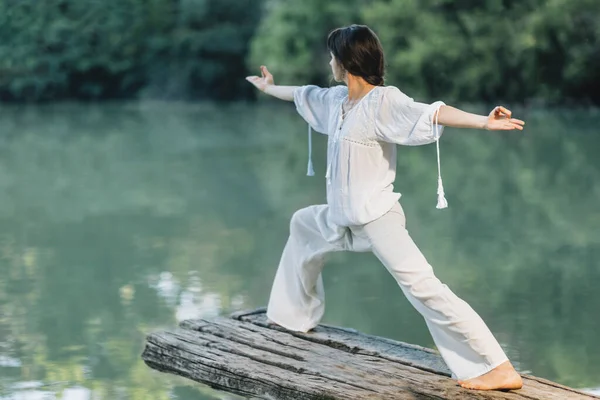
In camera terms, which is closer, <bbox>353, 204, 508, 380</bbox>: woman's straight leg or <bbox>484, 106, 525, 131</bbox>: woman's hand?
<bbox>484, 106, 525, 131</bbox>: woman's hand

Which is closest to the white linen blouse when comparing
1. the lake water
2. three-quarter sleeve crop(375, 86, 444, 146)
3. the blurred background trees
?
three-quarter sleeve crop(375, 86, 444, 146)

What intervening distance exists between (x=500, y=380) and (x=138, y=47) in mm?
26603

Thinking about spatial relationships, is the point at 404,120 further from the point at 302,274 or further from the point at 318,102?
the point at 302,274

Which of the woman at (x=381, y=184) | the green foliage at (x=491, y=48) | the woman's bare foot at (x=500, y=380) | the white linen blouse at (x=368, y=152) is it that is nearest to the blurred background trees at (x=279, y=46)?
the green foliage at (x=491, y=48)

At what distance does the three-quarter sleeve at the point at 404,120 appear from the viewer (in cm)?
332

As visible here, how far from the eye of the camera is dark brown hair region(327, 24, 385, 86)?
11.5ft

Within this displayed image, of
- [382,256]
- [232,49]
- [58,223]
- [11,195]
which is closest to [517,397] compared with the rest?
[382,256]

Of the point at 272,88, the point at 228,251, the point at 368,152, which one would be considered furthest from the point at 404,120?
the point at 228,251

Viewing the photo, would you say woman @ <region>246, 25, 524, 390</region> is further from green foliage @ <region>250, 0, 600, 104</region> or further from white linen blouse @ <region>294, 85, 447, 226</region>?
green foliage @ <region>250, 0, 600, 104</region>

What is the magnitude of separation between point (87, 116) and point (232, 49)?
25.9 feet

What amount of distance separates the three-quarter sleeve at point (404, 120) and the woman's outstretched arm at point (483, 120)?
42mm

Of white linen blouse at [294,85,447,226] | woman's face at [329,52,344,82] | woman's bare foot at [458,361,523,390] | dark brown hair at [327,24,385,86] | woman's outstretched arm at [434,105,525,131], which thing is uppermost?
dark brown hair at [327,24,385,86]

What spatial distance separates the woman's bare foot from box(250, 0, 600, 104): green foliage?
720 inches

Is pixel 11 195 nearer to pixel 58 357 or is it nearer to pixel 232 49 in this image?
pixel 58 357
